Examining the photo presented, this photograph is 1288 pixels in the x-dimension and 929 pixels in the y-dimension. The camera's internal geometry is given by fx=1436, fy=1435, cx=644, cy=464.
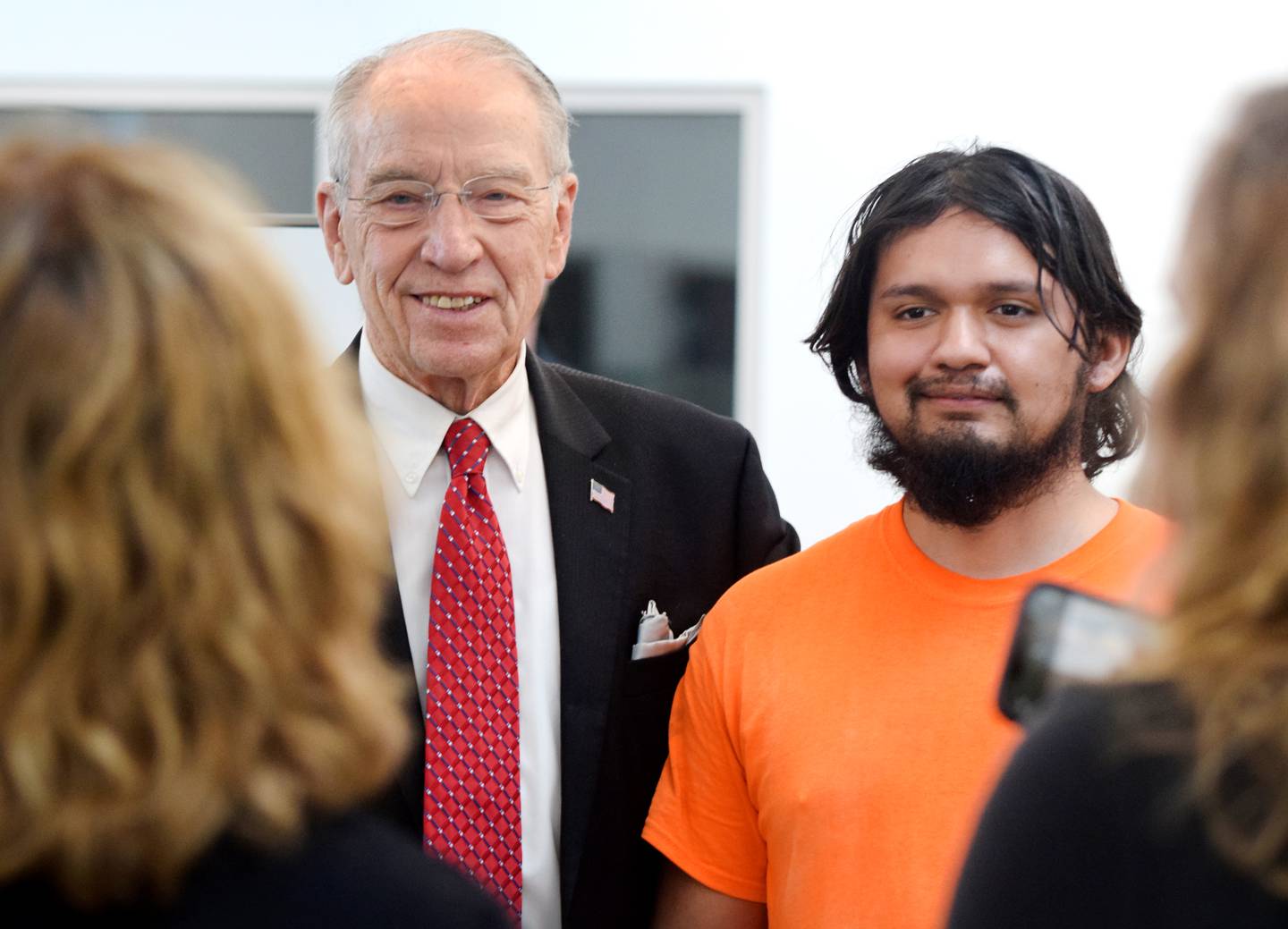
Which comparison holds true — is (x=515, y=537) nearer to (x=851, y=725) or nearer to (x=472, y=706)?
(x=472, y=706)

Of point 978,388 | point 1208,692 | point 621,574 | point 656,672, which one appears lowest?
point 656,672

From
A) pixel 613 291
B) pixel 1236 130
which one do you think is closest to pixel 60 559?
pixel 1236 130

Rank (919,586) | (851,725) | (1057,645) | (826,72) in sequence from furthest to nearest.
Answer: (826,72)
(919,586)
(851,725)
(1057,645)

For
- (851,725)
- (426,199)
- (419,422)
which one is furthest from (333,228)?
(851,725)

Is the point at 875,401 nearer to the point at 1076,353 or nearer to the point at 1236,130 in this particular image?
the point at 1076,353

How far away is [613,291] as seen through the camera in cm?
341

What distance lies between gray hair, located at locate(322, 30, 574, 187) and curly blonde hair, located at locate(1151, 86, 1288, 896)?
147 centimetres

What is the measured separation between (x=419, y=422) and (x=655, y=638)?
0.46 meters

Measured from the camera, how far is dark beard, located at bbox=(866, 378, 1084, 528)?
185cm

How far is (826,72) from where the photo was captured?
332 centimetres

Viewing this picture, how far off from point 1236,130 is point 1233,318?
12 centimetres

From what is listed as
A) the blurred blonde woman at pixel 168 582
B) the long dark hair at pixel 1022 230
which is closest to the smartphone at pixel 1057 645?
the blurred blonde woman at pixel 168 582

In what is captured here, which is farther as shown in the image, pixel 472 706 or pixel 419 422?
pixel 419 422

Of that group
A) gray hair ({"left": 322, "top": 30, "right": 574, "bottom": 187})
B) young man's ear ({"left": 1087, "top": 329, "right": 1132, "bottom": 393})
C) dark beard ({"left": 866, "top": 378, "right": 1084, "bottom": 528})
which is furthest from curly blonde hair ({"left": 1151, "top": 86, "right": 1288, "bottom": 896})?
gray hair ({"left": 322, "top": 30, "right": 574, "bottom": 187})
